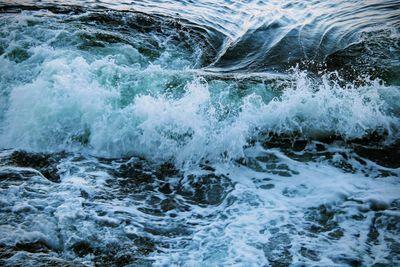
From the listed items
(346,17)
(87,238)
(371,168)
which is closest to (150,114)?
(87,238)

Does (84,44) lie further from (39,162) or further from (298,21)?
(298,21)

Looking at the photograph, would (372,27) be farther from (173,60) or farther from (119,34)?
(119,34)

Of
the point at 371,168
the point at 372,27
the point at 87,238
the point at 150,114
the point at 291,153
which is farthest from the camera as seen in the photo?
the point at 372,27

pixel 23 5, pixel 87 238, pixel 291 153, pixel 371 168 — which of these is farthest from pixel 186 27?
pixel 87 238

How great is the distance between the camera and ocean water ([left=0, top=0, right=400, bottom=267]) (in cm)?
381

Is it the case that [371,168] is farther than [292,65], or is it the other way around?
[292,65]

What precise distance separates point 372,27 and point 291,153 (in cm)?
528

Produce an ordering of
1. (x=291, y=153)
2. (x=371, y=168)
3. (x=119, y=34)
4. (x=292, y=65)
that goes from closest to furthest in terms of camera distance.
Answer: (x=371, y=168), (x=291, y=153), (x=292, y=65), (x=119, y=34)

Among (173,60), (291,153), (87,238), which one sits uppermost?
(173,60)

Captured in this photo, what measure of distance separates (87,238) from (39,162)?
182 cm

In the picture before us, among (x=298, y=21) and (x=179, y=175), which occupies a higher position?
(x=298, y=21)

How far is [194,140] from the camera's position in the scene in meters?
5.57

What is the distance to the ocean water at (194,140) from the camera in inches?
150

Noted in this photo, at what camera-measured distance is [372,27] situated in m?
9.14
